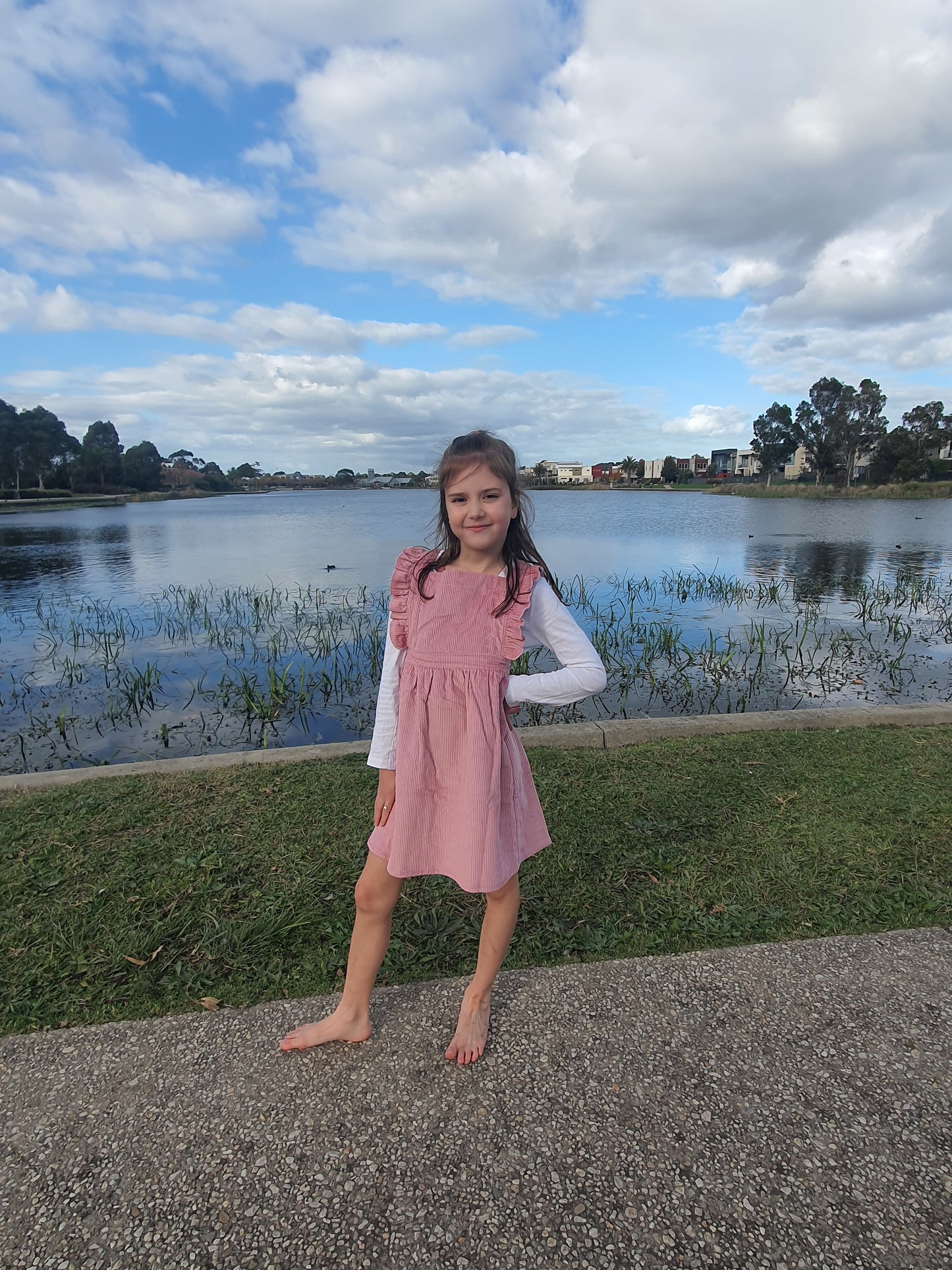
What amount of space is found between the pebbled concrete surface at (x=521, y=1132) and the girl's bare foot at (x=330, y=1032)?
0.13 feet

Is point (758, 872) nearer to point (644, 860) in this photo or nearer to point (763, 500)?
point (644, 860)

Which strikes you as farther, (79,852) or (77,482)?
(77,482)

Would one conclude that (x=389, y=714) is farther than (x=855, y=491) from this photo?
No

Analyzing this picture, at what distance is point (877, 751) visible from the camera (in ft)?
13.9

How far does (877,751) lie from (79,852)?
4.37 m

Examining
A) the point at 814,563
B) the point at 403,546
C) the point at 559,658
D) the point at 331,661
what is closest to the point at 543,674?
the point at 559,658

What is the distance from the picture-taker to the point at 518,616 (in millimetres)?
1958

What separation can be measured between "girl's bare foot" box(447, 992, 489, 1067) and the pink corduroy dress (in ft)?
1.46

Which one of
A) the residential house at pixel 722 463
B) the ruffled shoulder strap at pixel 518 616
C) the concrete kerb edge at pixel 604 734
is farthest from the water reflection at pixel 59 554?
the residential house at pixel 722 463

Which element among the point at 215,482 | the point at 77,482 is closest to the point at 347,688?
the point at 77,482

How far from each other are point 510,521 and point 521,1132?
1.63m

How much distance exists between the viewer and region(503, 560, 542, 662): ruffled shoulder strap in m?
1.95

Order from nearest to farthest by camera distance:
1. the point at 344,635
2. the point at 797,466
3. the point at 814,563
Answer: the point at 344,635 < the point at 814,563 < the point at 797,466

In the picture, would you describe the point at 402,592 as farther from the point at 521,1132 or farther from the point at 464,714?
the point at 521,1132
